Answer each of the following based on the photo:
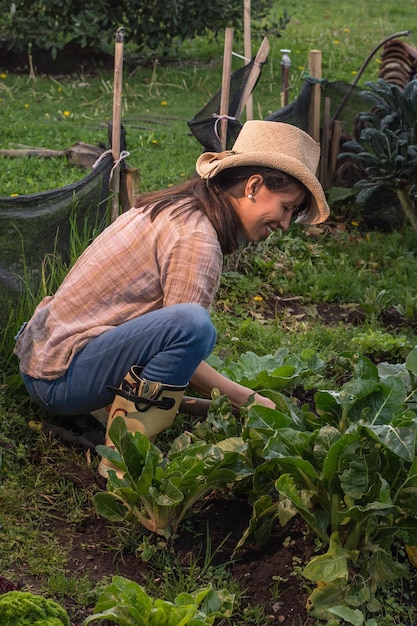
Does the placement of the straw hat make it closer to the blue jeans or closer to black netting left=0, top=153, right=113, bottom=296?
the blue jeans

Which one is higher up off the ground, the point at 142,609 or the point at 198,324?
the point at 198,324

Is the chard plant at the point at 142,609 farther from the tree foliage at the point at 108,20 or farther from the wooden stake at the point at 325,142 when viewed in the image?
the tree foliage at the point at 108,20

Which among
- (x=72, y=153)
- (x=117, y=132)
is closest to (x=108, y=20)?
(x=72, y=153)

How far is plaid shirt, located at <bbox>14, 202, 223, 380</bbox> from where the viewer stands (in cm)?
346

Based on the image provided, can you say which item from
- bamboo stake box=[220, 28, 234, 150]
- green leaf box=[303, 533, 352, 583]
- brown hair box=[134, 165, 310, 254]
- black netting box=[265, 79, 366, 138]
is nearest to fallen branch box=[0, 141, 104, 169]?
black netting box=[265, 79, 366, 138]

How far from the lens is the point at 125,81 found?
10.8 metres

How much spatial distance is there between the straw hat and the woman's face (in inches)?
2.6

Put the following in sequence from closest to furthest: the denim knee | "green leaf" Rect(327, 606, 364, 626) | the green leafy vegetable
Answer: the green leafy vegetable, "green leaf" Rect(327, 606, 364, 626), the denim knee

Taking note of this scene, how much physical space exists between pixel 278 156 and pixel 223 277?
2259 millimetres

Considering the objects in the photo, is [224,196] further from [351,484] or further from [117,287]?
[351,484]

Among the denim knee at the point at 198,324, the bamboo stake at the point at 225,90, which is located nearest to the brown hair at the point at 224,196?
the denim knee at the point at 198,324

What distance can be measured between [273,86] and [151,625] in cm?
888

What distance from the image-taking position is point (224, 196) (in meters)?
3.49

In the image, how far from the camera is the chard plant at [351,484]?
2873mm
